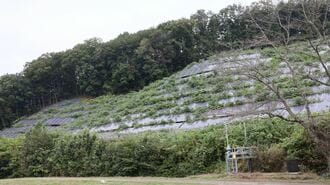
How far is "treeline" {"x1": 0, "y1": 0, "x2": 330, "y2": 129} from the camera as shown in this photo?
50.1 metres

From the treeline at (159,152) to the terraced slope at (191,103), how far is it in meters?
→ 1.16

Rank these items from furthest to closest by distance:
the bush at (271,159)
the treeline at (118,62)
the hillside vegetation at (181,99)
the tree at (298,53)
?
the treeline at (118,62), the bush at (271,159), the hillside vegetation at (181,99), the tree at (298,53)

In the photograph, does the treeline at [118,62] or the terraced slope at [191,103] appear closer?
the terraced slope at [191,103]

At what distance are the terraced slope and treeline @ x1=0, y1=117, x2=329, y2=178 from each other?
1.16 metres

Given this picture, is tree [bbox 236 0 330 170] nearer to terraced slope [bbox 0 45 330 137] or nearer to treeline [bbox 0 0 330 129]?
terraced slope [bbox 0 45 330 137]

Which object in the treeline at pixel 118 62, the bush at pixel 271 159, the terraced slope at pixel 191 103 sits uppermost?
the treeline at pixel 118 62

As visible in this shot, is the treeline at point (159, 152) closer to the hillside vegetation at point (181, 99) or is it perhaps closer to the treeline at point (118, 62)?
the hillside vegetation at point (181, 99)

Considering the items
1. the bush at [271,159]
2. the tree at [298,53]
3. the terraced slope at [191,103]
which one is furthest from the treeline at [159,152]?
the terraced slope at [191,103]

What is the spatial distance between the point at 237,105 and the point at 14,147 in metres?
14.2

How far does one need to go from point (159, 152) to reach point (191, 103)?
1196 cm

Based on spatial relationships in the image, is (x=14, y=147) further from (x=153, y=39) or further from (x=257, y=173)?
(x=153, y=39)

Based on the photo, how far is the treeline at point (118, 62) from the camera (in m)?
50.1

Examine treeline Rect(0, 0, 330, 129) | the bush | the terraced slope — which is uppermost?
treeline Rect(0, 0, 330, 129)

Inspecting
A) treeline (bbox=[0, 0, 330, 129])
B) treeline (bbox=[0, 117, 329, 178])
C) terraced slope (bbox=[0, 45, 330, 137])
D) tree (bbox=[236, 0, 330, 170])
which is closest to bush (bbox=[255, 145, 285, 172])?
treeline (bbox=[0, 117, 329, 178])
